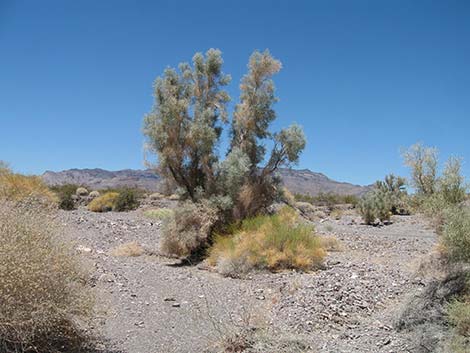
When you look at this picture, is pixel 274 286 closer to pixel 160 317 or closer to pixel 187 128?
pixel 160 317

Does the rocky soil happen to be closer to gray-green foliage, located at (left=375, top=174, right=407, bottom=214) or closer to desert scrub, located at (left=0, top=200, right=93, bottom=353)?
desert scrub, located at (left=0, top=200, right=93, bottom=353)

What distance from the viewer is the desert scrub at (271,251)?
12.0m

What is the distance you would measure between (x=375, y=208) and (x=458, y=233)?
19137 mm

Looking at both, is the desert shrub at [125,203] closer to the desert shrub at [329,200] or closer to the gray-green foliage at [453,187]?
the desert shrub at [329,200]

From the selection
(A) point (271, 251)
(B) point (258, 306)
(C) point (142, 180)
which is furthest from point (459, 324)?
(C) point (142, 180)

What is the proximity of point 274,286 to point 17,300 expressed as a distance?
19.9 ft

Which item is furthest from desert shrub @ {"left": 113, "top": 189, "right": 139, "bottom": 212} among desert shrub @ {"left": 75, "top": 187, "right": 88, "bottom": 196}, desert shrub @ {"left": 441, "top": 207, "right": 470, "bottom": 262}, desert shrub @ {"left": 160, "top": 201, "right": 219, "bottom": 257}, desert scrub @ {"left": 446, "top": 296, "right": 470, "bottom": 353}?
desert scrub @ {"left": 446, "top": 296, "right": 470, "bottom": 353}

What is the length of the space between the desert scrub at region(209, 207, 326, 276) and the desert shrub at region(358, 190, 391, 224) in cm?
1406

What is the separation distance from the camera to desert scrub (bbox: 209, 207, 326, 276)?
11961 mm

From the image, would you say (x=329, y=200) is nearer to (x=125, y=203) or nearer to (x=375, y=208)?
(x=375, y=208)

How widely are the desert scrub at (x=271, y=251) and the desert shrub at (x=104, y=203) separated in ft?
63.8

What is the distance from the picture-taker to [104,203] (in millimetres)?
31250

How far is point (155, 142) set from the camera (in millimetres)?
15414

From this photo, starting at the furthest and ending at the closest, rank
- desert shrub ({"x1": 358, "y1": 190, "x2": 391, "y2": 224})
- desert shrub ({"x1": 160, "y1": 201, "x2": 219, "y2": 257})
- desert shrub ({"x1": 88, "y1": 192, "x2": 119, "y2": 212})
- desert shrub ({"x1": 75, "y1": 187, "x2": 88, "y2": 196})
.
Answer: desert shrub ({"x1": 75, "y1": 187, "x2": 88, "y2": 196}), desert shrub ({"x1": 88, "y1": 192, "x2": 119, "y2": 212}), desert shrub ({"x1": 358, "y1": 190, "x2": 391, "y2": 224}), desert shrub ({"x1": 160, "y1": 201, "x2": 219, "y2": 257})
